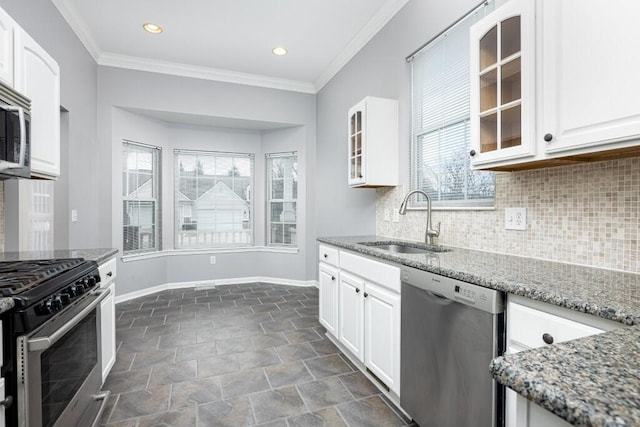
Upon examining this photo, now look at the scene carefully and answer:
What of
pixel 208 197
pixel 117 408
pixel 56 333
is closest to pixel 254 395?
pixel 117 408

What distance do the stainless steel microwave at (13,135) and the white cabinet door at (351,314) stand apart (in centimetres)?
203

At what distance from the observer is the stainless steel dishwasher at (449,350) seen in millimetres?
1227

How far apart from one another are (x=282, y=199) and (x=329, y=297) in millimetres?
2636

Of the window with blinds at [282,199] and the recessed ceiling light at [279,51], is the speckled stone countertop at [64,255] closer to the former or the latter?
the recessed ceiling light at [279,51]

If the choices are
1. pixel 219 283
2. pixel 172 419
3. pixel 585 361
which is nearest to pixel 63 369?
pixel 172 419

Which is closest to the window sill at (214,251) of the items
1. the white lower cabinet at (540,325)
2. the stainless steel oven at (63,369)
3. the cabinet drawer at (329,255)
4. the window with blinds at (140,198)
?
the window with blinds at (140,198)

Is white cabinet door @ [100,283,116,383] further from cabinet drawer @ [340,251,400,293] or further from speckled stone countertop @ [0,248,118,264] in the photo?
cabinet drawer @ [340,251,400,293]

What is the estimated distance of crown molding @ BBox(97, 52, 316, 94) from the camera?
3.99 metres

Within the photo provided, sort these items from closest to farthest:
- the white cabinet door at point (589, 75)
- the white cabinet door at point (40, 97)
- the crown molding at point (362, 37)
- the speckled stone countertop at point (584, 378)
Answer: the speckled stone countertop at point (584, 378) < the white cabinet door at point (589, 75) < the white cabinet door at point (40, 97) < the crown molding at point (362, 37)

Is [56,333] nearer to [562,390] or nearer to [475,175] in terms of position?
[562,390]

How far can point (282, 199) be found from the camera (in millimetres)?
5160

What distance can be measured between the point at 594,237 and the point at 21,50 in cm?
300

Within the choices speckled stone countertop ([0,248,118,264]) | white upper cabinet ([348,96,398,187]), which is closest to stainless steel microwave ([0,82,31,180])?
speckled stone countertop ([0,248,118,264])

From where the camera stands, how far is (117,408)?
1.90 meters
